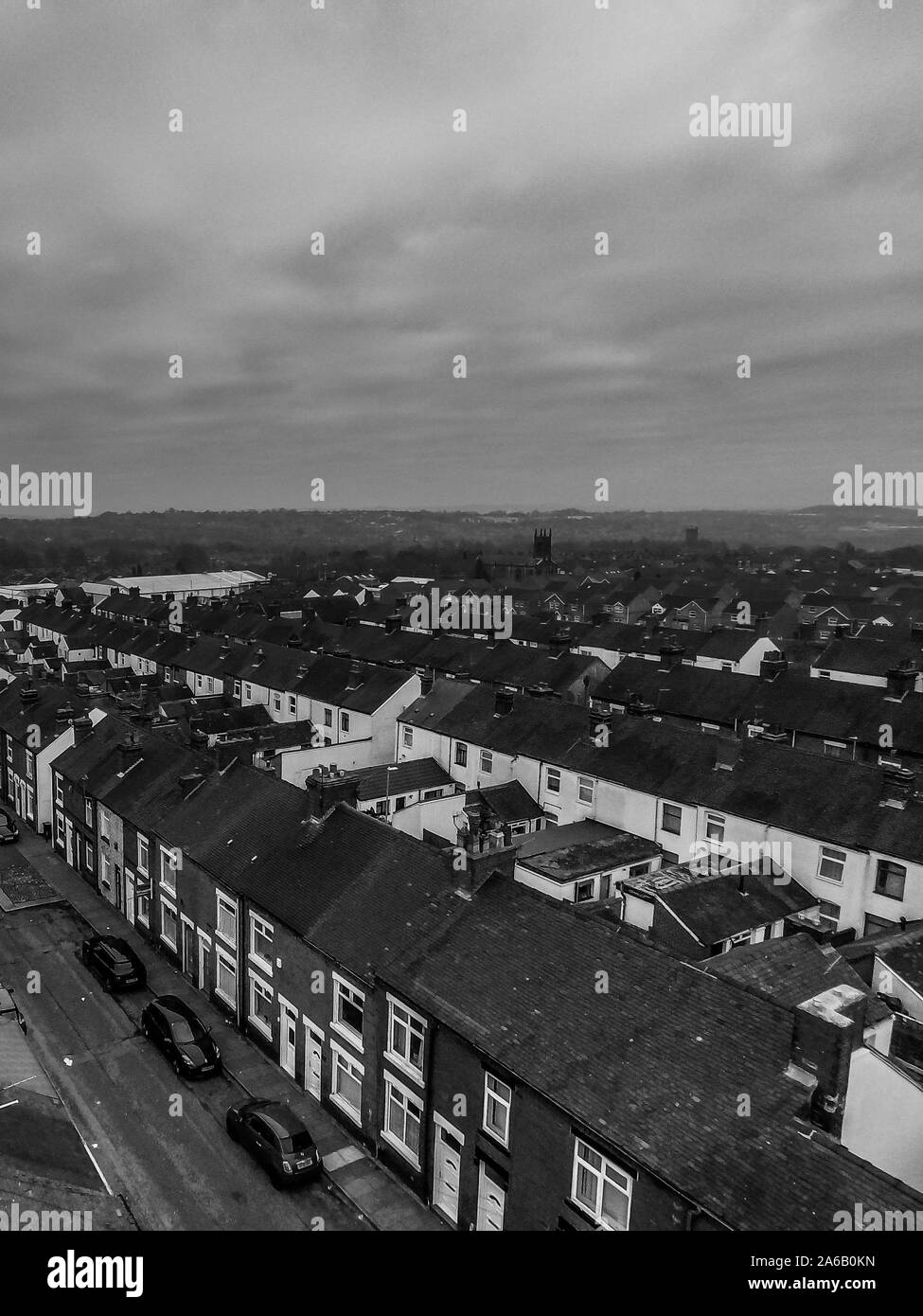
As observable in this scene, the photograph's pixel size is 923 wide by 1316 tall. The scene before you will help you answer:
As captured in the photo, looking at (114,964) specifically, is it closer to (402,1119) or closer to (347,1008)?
(347,1008)

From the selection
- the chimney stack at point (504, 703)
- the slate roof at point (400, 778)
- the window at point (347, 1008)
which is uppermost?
the chimney stack at point (504, 703)

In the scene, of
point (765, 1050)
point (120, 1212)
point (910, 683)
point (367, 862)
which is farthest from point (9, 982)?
point (910, 683)

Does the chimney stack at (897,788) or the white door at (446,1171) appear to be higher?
the chimney stack at (897,788)

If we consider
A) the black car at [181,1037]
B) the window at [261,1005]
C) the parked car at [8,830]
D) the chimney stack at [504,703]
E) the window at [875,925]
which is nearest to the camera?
the black car at [181,1037]

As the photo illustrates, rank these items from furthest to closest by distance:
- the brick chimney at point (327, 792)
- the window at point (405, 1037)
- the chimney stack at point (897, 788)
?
the chimney stack at point (897, 788) → the brick chimney at point (327, 792) → the window at point (405, 1037)

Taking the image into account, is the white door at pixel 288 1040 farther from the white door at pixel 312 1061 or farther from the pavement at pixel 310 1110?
the white door at pixel 312 1061

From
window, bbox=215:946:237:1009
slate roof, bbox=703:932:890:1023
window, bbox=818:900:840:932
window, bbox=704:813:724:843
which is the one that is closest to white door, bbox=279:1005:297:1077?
window, bbox=215:946:237:1009

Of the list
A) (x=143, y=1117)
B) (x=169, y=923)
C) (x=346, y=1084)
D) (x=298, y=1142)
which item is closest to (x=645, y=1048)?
(x=298, y=1142)

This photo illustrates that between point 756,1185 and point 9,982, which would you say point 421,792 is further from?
point 756,1185

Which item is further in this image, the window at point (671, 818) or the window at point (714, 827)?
the window at point (671, 818)

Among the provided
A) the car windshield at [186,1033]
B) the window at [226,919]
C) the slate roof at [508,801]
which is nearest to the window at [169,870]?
the window at [226,919]
